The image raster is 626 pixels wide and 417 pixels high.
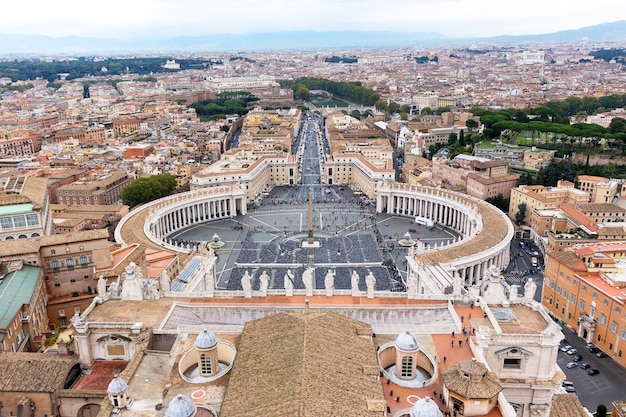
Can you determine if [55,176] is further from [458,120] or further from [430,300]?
[458,120]

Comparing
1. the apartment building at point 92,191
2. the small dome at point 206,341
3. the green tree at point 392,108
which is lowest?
the apartment building at point 92,191

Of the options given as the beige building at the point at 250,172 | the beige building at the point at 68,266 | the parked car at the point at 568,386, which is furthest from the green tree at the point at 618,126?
the beige building at the point at 68,266

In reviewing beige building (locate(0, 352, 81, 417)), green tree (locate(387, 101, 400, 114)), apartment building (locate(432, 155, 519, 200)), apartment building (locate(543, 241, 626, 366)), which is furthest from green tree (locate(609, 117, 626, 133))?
beige building (locate(0, 352, 81, 417))

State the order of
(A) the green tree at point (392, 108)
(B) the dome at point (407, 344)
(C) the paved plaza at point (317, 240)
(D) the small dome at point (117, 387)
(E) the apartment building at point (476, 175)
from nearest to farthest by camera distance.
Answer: (D) the small dome at point (117, 387), (B) the dome at point (407, 344), (C) the paved plaza at point (317, 240), (E) the apartment building at point (476, 175), (A) the green tree at point (392, 108)

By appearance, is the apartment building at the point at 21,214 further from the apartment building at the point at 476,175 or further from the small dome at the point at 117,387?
the apartment building at the point at 476,175

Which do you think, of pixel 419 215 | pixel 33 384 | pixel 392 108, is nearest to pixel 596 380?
pixel 33 384

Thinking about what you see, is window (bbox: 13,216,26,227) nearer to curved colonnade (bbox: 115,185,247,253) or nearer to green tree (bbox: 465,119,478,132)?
curved colonnade (bbox: 115,185,247,253)
